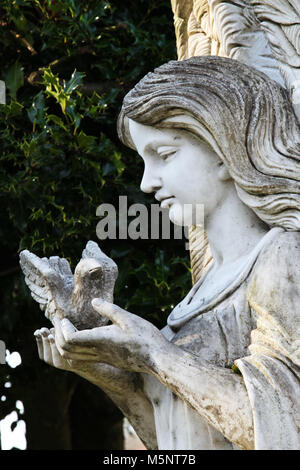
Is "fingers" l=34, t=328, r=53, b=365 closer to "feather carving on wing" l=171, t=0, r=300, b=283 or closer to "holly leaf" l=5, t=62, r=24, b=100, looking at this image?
"feather carving on wing" l=171, t=0, r=300, b=283

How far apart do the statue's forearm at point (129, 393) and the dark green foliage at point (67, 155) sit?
2.48 m

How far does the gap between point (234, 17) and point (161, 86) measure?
2.11ft

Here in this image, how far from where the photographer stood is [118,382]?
4.64m

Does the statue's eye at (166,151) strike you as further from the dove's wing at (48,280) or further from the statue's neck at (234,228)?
the dove's wing at (48,280)

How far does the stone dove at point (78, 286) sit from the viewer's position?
14.7 feet

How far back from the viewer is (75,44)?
7.82 meters

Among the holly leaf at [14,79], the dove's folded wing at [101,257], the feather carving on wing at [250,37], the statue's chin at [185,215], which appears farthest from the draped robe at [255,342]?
the holly leaf at [14,79]

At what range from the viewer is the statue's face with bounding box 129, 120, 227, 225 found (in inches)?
182

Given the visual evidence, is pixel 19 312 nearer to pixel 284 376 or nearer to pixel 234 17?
pixel 234 17

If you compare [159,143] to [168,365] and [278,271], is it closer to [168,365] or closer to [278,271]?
[278,271]

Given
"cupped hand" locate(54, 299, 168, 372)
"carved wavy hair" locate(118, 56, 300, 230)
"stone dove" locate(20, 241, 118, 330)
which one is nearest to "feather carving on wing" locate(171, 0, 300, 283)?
"carved wavy hair" locate(118, 56, 300, 230)

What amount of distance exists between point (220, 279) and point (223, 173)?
16.7 inches

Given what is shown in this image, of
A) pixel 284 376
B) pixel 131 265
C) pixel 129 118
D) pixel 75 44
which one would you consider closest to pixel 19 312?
pixel 131 265

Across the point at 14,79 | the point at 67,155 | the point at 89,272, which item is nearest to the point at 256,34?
the point at 89,272
